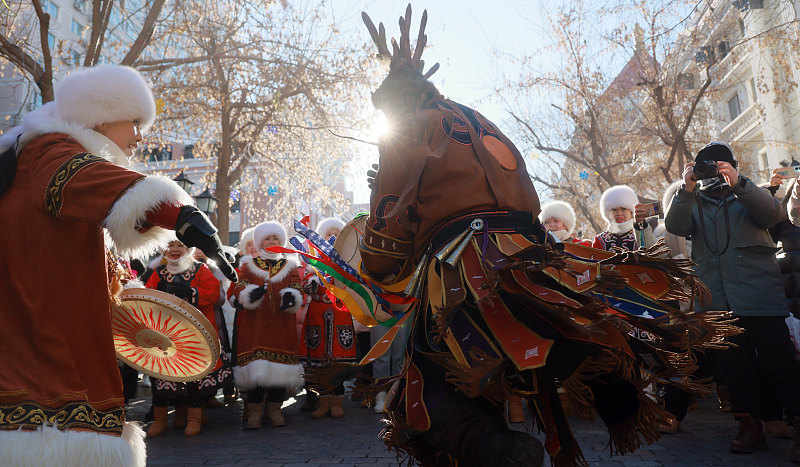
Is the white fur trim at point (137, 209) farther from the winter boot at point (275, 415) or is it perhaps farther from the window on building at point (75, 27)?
the window on building at point (75, 27)

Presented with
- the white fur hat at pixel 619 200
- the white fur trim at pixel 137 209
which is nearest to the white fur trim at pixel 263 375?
the white fur hat at pixel 619 200

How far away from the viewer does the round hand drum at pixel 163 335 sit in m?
2.66

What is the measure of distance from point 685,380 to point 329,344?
525 cm

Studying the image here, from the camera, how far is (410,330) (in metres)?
2.21

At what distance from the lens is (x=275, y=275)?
651 cm

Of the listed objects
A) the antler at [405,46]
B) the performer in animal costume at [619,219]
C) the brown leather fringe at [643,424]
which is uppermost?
the antler at [405,46]

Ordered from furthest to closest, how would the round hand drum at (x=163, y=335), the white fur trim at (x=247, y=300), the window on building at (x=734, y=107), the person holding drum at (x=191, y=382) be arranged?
the window on building at (x=734, y=107) → the white fur trim at (x=247, y=300) → the person holding drum at (x=191, y=382) → the round hand drum at (x=163, y=335)

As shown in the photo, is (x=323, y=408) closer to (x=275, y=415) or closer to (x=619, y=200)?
(x=275, y=415)

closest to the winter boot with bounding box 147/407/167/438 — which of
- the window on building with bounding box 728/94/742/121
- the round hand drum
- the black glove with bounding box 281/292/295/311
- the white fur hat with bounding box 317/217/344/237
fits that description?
the black glove with bounding box 281/292/295/311

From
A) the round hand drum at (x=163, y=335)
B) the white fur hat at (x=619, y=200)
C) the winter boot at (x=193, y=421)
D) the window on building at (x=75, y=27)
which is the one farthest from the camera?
the window on building at (x=75, y=27)

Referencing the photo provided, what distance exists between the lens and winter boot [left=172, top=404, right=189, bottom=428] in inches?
240

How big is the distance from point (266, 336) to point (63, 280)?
4.24 meters

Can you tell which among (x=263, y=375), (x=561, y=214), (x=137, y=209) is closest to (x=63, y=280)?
(x=137, y=209)

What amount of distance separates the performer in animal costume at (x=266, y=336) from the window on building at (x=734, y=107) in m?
26.0
